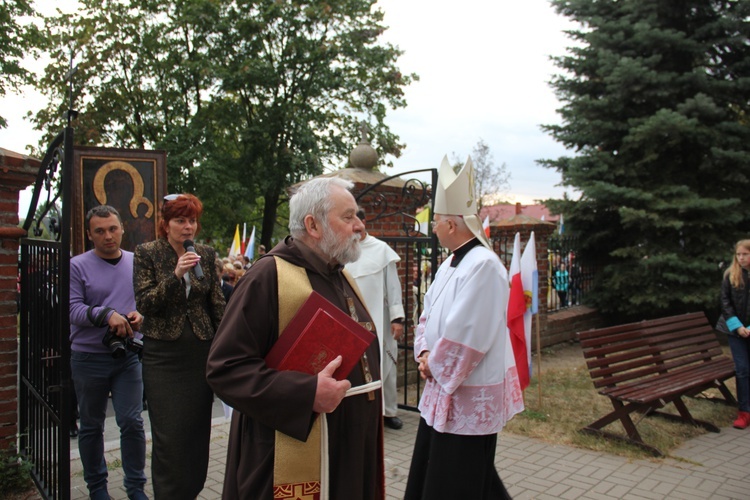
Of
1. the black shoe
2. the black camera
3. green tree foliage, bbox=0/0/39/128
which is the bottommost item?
the black shoe

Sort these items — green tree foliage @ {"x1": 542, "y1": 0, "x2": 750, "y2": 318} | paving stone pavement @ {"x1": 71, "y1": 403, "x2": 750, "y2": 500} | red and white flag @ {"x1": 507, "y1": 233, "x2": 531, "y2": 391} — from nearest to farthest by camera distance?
paving stone pavement @ {"x1": 71, "y1": 403, "x2": 750, "y2": 500}, red and white flag @ {"x1": 507, "y1": 233, "x2": 531, "y2": 391}, green tree foliage @ {"x1": 542, "y1": 0, "x2": 750, "y2": 318}

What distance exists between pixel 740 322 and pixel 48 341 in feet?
19.6

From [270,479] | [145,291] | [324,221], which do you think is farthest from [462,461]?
[145,291]

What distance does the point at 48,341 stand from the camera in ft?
11.1

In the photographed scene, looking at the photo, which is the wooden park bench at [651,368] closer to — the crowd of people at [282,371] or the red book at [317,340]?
the crowd of people at [282,371]

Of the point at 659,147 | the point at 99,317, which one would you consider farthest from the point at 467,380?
the point at 659,147

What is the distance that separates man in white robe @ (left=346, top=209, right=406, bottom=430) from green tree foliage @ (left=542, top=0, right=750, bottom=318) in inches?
252

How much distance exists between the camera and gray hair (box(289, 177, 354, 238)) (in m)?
2.31

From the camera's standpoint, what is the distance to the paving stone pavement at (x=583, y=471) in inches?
164

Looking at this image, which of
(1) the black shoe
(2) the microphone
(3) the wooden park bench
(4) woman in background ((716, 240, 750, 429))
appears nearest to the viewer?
(2) the microphone

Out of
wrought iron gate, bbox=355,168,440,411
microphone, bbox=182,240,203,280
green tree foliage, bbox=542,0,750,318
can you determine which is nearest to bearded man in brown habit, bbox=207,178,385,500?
microphone, bbox=182,240,203,280

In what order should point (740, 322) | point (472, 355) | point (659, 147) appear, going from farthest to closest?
point (659, 147) < point (740, 322) < point (472, 355)

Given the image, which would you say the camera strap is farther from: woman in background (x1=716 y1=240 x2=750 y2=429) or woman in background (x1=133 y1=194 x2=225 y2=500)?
woman in background (x1=716 y1=240 x2=750 y2=429)

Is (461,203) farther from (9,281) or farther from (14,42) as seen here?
(14,42)
